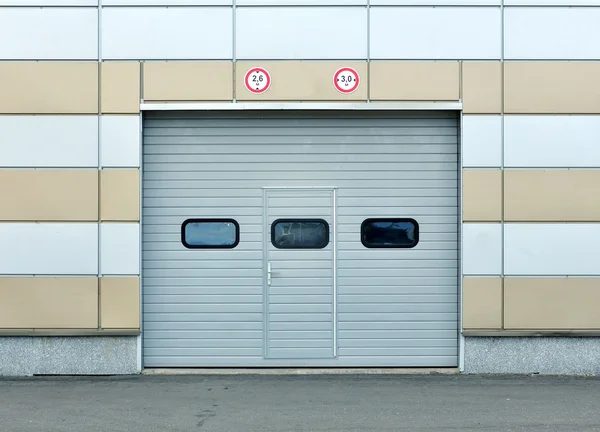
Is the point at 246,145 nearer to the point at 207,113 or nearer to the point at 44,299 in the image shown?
the point at 207,113

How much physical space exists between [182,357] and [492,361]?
3829mm

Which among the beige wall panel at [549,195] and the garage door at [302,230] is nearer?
the beige wall panel at [549,195]

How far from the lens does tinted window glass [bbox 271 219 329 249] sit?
33.5 feet

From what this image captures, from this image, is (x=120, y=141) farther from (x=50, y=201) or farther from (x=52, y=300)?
(x=52, y=300)

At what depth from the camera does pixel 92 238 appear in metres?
9.92

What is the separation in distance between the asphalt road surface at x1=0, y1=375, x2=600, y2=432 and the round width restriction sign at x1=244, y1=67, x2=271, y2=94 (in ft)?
11.5

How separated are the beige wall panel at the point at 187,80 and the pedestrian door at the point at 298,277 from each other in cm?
141

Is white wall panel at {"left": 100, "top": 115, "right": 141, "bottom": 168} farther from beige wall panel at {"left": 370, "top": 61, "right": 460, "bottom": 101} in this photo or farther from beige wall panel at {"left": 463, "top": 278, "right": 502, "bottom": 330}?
beige wall panel at {"left": 463, "top": 278, "right": 502, "bottom": 330}

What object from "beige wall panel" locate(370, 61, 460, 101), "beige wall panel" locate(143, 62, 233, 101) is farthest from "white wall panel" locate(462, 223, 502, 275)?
"beige wall panel" locate(143, 62, 233, 101)

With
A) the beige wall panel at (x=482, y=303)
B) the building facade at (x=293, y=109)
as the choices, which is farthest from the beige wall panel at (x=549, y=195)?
the beige wall panel at (x=482, y=303)
